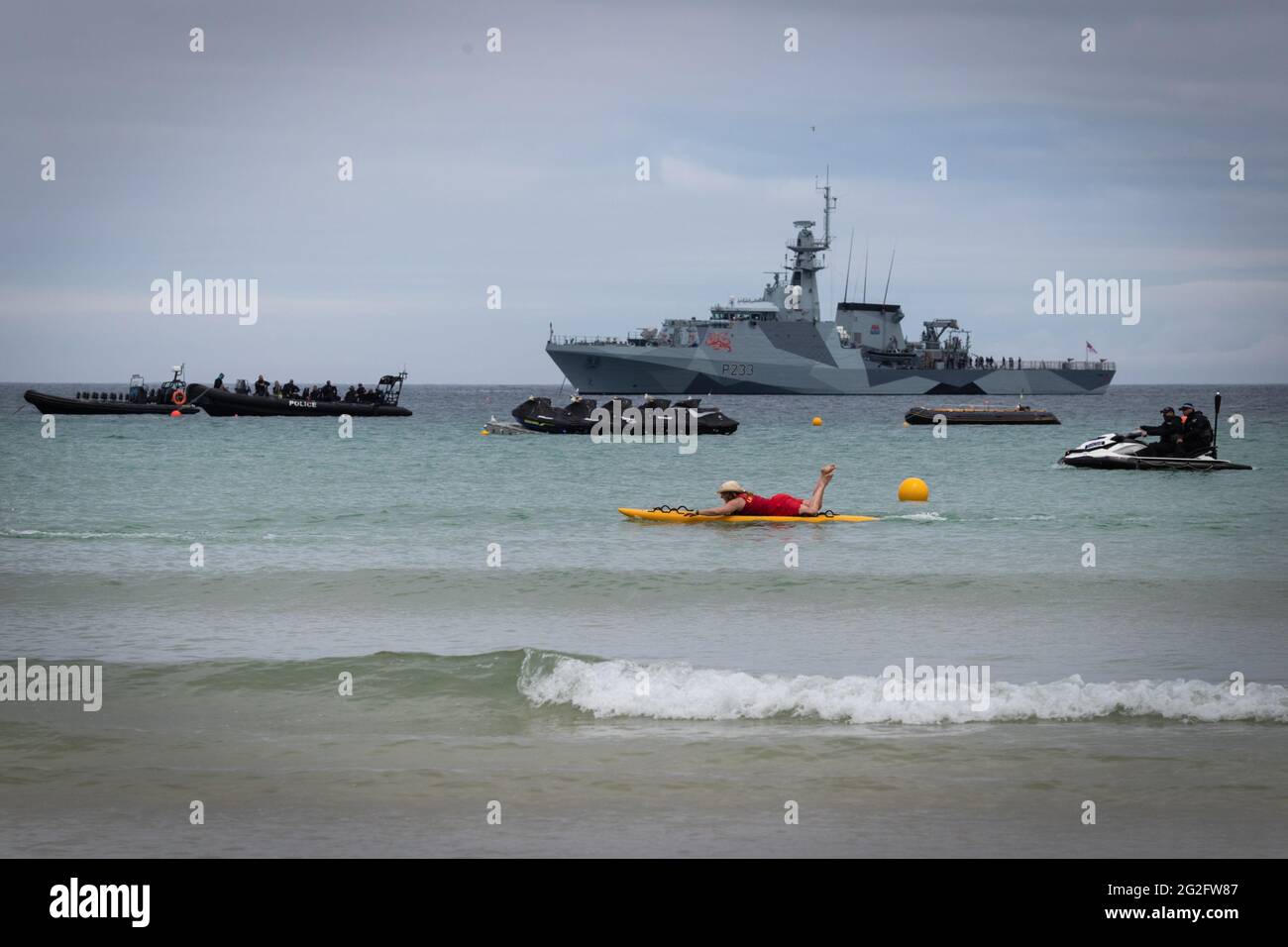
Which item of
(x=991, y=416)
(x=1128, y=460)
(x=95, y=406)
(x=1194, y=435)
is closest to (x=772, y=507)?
(x=1194, y=435)

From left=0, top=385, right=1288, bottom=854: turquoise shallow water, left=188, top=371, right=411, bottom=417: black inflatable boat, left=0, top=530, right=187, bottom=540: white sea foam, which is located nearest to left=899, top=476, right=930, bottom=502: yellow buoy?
left=0, top=385, right=1288, bottom=854: turquoise shallow water

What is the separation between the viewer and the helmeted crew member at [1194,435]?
37750mm

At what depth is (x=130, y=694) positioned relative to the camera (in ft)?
38.1

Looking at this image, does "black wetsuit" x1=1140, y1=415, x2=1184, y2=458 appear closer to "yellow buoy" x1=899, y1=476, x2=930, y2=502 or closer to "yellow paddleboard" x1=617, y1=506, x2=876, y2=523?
"yellow buoy" x1=899, y1=476, x2=930, y2=502

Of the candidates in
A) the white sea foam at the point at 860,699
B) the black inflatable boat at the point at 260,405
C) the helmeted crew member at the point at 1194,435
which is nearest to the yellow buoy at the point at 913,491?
the helmeted crew member at the point at 1194,435

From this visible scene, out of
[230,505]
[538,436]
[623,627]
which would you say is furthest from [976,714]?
[538,436]

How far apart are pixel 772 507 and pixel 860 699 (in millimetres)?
13267

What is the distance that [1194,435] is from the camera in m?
38.1

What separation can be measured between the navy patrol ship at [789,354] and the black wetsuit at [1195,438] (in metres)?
81.3

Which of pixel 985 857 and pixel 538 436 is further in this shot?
pixel 538 436

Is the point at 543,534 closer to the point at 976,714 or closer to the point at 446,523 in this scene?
the point at 446,523

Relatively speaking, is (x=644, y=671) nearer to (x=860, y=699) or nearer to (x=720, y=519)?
(x=860, y=699)

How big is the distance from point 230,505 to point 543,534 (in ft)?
33.5
